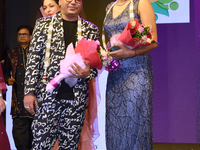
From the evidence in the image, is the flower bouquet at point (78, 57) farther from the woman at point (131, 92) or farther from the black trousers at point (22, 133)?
the black trousers at point (22, 133)

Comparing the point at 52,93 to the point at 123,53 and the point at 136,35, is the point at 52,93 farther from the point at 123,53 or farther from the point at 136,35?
the point at 136,35

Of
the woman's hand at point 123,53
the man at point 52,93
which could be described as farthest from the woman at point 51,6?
the woman's hand at point 123,53

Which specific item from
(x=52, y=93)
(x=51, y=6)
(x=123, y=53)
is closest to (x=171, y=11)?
(x=51, y=6)

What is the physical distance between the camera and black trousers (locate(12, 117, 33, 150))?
368cm

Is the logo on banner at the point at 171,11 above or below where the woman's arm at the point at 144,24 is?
above

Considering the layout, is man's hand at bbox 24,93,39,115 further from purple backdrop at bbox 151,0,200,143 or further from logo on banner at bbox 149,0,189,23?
logo on banner at bbox 149,0,189,23

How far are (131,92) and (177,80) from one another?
90.6 inches

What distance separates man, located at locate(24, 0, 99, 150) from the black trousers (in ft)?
5.54

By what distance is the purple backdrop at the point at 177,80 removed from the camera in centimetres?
411

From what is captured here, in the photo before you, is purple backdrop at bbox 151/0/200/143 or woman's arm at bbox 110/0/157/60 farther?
purple backdrop at bbox 151/0/200/143

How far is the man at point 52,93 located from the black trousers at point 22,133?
5.54 feet

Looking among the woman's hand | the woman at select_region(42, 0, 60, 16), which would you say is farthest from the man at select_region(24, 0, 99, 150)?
the woman at select_region(42, 0, 60, 16)

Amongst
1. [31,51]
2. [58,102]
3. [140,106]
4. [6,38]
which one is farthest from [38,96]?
[6,38]

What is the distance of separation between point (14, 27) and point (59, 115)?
8.32 ft
